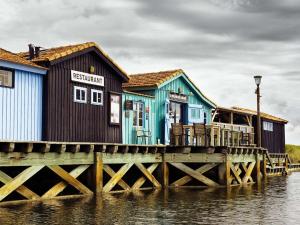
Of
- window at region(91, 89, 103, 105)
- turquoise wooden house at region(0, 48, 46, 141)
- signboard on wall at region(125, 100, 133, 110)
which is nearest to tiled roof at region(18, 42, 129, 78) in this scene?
turquoise wooden house at region(0, 48, 46, 141)

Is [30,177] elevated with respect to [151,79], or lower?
lower

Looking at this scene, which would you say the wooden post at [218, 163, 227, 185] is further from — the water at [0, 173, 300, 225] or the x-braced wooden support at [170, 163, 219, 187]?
the water at [0, 173, 300, 225]

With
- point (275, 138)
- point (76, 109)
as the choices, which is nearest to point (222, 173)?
point (76, 109)

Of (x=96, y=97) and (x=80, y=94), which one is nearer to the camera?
(x=80, y=94)

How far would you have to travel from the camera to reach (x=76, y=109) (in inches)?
974

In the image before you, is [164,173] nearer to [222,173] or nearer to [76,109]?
[222,173]

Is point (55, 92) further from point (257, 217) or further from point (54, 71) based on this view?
point (257, 217)

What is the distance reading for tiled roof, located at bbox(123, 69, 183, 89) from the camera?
31777 mm

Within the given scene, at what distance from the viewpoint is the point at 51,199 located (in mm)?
21375

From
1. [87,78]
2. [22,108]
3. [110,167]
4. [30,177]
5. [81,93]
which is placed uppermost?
[87,78]

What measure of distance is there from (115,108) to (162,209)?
9.39m

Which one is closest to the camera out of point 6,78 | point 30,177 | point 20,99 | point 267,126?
point 6,78

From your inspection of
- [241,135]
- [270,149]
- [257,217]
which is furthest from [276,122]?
[257,217]

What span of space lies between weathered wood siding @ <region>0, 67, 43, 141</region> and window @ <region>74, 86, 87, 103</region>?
204 cm
